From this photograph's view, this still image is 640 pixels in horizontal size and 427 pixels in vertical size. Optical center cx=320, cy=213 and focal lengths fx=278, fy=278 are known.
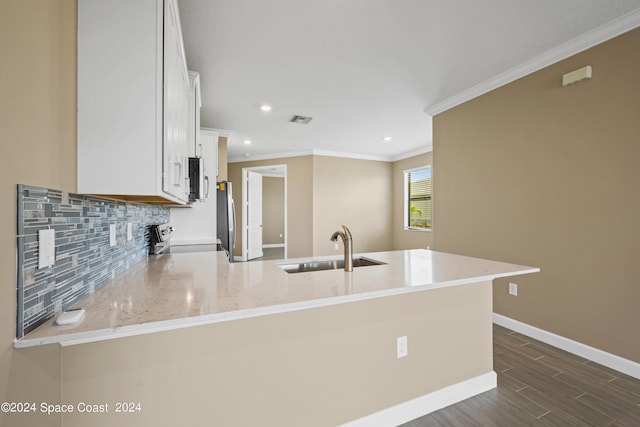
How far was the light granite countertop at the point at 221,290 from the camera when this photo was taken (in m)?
0.86

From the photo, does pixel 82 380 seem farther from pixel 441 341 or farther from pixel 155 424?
pixel 441 341

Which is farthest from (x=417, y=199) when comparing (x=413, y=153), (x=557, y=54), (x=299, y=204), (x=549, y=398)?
(x=549, y=398)

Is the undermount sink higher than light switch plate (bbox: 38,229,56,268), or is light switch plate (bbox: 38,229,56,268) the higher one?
light switch plate (bbox: 38,229,56,268)

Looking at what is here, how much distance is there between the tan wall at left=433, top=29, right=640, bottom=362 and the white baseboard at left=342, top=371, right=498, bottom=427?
3.56 ft

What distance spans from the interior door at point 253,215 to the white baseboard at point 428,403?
5.51 meters

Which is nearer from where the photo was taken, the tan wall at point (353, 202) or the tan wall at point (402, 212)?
the tan wall at point (402, 212)

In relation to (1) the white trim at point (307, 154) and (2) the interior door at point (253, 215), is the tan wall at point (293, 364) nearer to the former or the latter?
(1) the white trim at point (307, 154)

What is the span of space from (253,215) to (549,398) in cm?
612

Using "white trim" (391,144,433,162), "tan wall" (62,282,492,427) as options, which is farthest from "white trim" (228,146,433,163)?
"tan wall" (62,282,492,427)

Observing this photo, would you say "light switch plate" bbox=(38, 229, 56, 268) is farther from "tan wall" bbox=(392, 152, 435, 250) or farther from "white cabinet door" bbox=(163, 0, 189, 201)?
"tan wall" bbox=(392, 152, 435, 250)

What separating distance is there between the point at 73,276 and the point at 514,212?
3350mm

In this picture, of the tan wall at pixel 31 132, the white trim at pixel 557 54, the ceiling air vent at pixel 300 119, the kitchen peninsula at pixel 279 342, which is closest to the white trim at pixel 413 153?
the white trim at pixel 557 54

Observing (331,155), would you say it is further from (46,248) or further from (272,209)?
(46,248)

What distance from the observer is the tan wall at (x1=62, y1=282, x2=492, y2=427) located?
104cm
